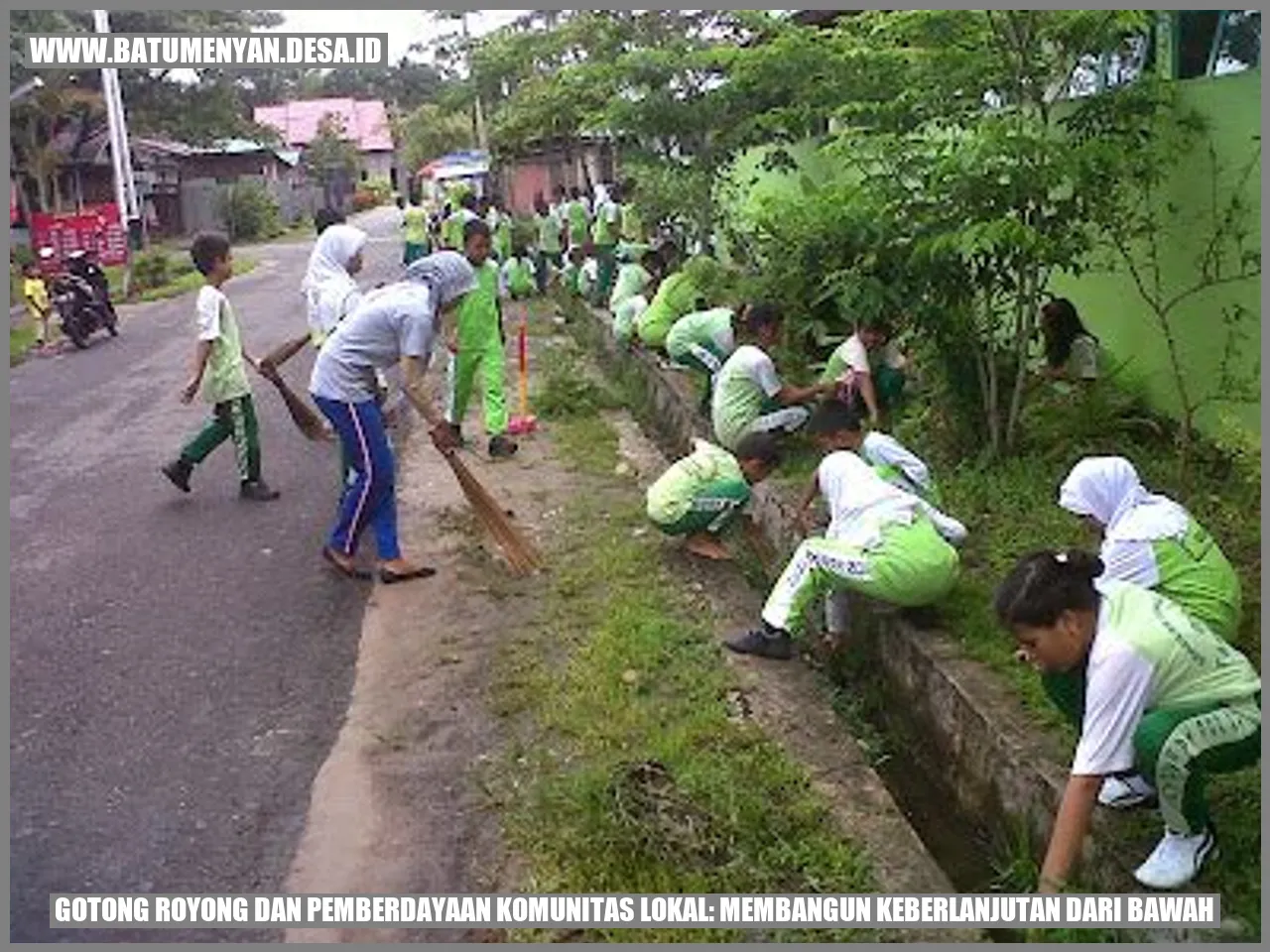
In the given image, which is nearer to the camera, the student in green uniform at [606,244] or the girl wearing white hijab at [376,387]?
the girl wearing white hijab at [376,387]

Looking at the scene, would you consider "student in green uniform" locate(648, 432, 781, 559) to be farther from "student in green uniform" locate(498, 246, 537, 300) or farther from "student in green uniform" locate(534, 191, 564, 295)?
"student in green uniform" locate(534, 191, 564, 295)

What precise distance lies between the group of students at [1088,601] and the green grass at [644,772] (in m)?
0.45

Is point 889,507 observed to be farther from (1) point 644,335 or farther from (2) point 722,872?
(1) point 644,335

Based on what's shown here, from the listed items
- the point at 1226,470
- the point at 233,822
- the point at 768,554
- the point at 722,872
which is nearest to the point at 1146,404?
the point at 1226,470

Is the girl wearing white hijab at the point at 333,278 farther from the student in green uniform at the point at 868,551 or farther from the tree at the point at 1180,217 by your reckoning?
the tree at the point at 1180,217

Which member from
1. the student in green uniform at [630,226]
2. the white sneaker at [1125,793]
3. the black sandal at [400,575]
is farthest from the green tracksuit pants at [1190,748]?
the student in green uniform at [630,226]

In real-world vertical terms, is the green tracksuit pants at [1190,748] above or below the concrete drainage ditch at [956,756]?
above

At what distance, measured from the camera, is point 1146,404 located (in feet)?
22.6

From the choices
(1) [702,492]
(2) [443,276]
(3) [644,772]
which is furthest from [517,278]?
(3) [644,772]

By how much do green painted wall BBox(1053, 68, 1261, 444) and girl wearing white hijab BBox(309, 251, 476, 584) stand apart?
11.7ft

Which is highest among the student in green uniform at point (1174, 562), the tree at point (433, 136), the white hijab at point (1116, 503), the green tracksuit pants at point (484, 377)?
the tree at point (433, 136)

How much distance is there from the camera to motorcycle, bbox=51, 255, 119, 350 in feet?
52.7

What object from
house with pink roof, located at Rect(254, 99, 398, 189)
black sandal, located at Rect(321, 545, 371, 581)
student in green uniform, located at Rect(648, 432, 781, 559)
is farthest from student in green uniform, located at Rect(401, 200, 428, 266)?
house with pink roof, located at Rect(254, 99, 398, 189)

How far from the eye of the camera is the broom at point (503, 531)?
6336 mm
